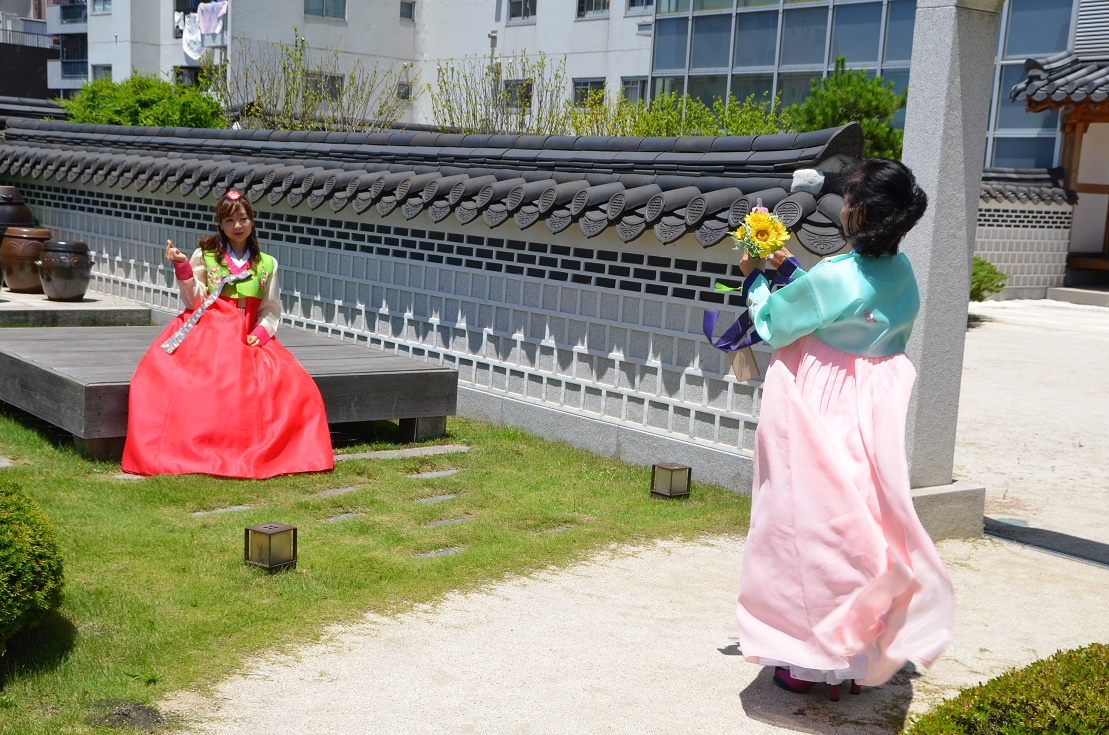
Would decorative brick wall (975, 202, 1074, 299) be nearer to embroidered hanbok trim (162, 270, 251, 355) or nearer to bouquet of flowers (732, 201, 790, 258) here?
embroidered hanbok trim (162, 270, 251, 355)

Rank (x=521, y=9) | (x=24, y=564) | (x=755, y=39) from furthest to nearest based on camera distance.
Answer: (x=521, y=9), (x=755, y=39), (x=24, y=564)

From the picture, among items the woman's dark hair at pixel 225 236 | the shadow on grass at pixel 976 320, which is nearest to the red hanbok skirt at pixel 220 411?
the woman's dark hair at pixel 225 236

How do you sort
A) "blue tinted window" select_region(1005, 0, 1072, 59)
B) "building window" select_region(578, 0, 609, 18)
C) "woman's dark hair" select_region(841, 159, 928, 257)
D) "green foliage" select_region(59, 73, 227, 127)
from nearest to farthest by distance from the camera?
"woman's dark hair" select_region(841, 159, 928, 257), "green foliage" select_region(59, 73, 227, 127), "blue tinted window" select_region(1005, 0, 1072, 59), "building window" select_region(578, 0, 609, 18)

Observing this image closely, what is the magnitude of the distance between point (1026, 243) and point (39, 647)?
20.2 meters

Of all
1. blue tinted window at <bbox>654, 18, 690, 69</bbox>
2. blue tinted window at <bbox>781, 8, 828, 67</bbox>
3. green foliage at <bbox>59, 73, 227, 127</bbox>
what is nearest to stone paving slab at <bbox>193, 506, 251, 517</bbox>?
green foliage at <bbox>59, 73, 227, 127</bbox>

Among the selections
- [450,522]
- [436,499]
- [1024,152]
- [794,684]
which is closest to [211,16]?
[1024,152]

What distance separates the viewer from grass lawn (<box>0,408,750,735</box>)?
13.5 feet

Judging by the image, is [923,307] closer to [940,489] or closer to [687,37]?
[940,489]

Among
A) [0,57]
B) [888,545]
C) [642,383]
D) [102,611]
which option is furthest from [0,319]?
[0,57]

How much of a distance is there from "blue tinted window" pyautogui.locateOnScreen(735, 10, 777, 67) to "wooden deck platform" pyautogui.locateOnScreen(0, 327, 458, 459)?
16036 mm

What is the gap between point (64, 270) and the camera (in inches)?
513

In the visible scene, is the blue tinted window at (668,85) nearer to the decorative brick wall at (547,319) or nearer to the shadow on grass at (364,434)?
the decorative brick wall at (547,319)

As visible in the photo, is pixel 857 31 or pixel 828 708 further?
pixel 857 31

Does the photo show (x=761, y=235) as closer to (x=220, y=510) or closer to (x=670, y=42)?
(x=220, y=510)
